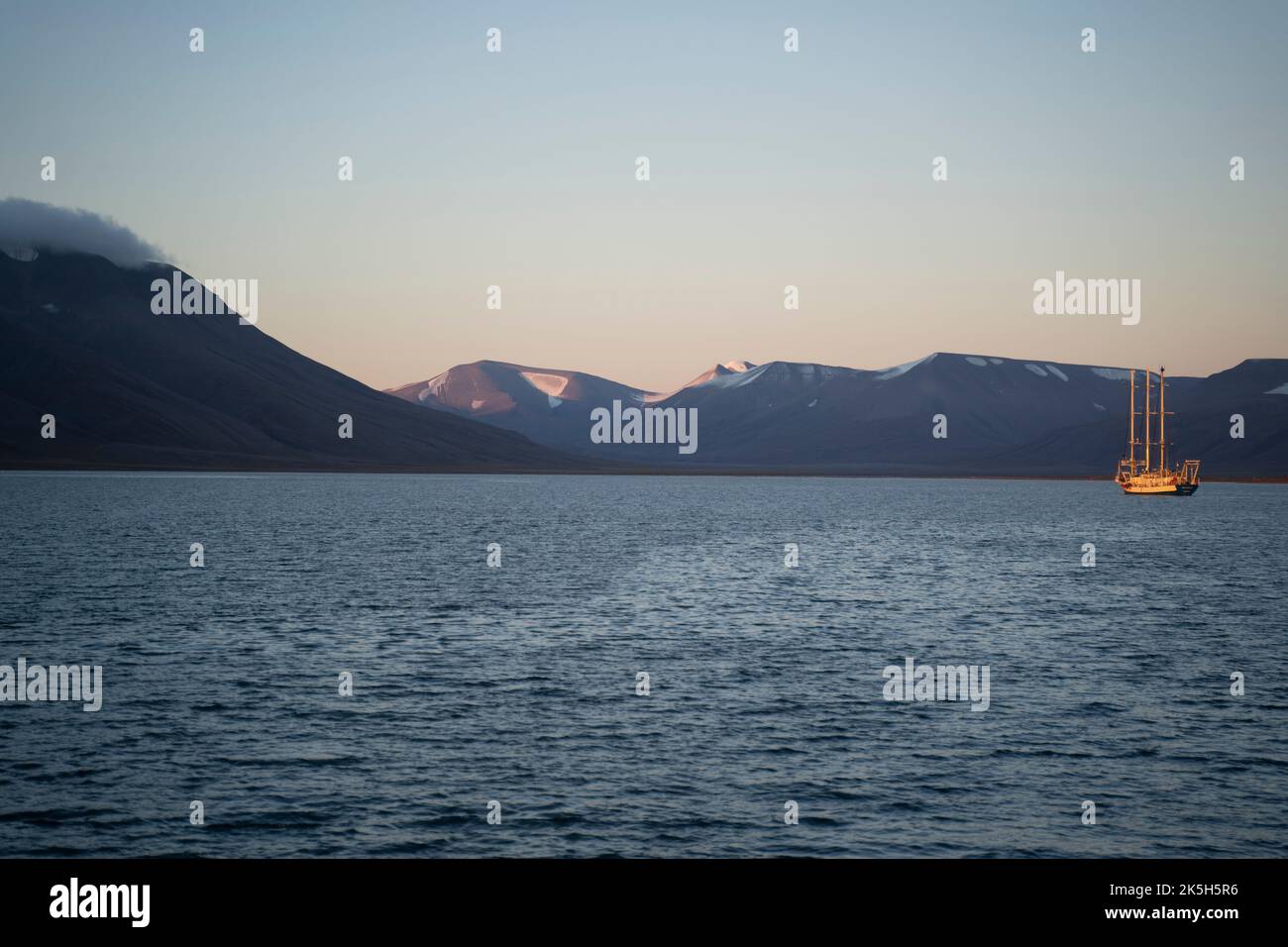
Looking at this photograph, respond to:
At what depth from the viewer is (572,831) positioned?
76.6ft

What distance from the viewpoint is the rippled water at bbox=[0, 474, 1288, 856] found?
23.8 metres

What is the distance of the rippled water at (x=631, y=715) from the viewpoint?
936 inches

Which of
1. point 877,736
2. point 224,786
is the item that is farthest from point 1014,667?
point 224,786

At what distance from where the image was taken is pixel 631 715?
34094 millimetres

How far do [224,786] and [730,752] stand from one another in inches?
484

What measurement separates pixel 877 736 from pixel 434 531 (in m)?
97.1

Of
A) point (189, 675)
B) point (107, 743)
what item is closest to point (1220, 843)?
point (107, 743)

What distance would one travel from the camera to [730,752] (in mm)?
29797
